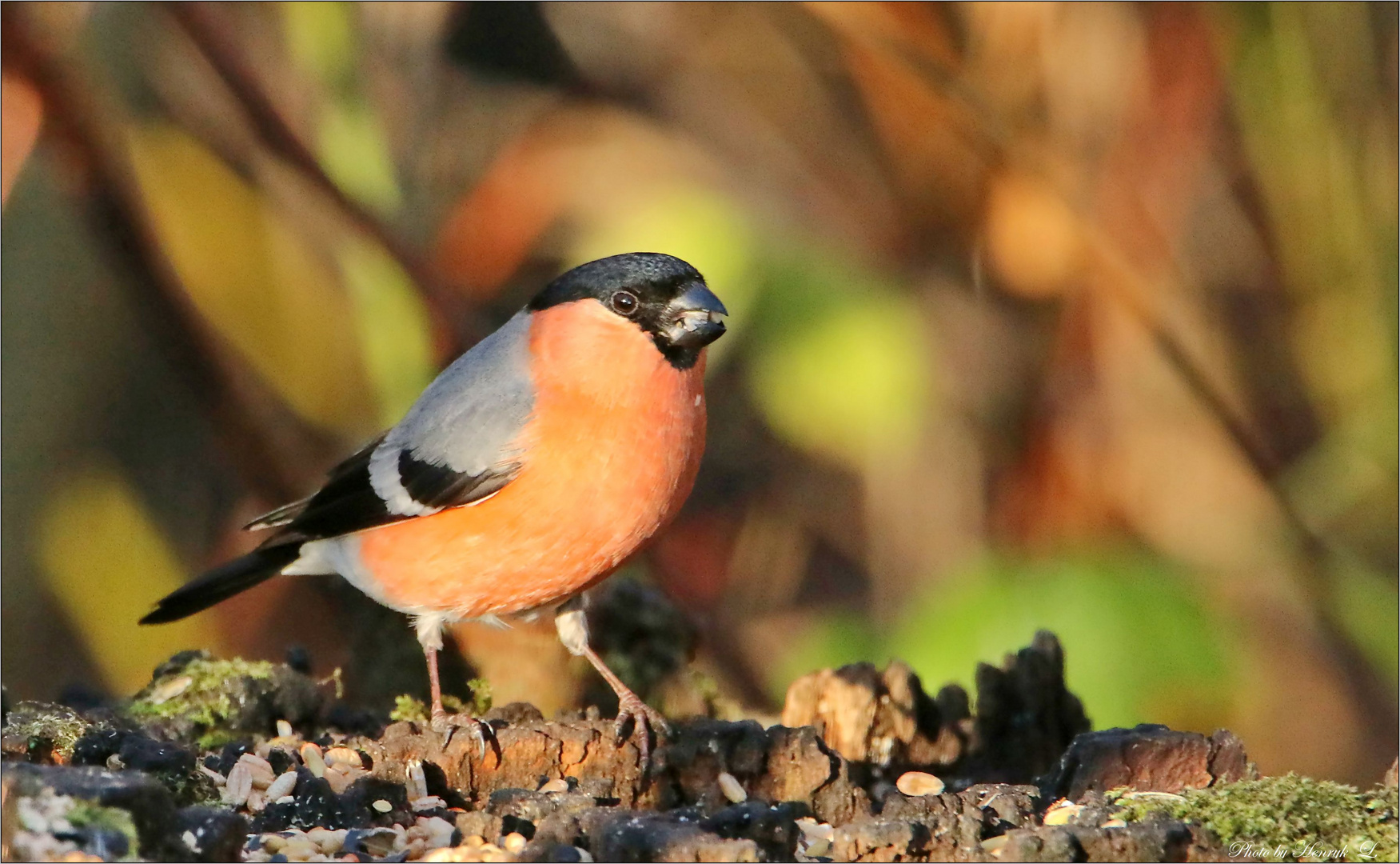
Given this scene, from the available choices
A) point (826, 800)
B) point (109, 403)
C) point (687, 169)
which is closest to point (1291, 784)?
point (826, 800)

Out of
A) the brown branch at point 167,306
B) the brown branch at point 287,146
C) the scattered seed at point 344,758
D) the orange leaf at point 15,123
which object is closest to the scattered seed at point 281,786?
the scattered seed at point 344,758

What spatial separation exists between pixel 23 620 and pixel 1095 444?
4140 mm

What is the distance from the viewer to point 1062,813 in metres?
2.68

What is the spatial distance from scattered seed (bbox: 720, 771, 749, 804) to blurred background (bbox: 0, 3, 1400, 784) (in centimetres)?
202

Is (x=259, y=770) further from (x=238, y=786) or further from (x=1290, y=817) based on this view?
(x=1290, y=817)

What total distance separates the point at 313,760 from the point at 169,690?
840 millimetres

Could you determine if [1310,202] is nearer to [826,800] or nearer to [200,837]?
[826,800]

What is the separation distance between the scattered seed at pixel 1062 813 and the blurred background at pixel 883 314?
7.37 feet

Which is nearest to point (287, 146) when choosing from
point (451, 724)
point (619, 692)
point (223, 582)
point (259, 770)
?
point (223, 582)

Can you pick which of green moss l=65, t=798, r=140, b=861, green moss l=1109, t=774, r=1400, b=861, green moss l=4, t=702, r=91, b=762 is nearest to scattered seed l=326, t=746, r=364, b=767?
green moss l=4, t=702, r=91, b=762

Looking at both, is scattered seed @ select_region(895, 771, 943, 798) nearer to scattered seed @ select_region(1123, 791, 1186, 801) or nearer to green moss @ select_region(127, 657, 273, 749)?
scattered seed @ select_region(1123, 791, 1186, 801)

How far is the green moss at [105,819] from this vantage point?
2094 millimetres

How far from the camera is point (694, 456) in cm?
359

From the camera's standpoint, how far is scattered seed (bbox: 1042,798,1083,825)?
2.62 metres
